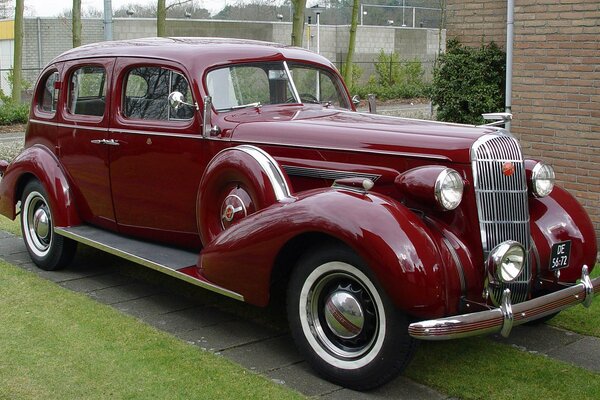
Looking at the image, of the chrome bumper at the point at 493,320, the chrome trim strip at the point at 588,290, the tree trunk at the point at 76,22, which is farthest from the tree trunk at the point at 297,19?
the chrome bumper at the point at 493,320

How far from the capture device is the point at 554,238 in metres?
5.07

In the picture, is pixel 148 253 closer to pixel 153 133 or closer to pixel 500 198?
pixel 153 133

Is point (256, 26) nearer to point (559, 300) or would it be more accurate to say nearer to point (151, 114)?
point (151, 114)

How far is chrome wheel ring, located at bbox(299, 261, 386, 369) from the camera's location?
14.8 ft

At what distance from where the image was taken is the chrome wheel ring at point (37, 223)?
7.15m

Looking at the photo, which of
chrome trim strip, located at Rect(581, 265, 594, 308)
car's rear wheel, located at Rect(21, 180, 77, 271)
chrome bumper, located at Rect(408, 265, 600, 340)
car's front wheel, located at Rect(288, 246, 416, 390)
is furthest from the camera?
car's rear wheel, located at Rect(21, 180, 77, 271)

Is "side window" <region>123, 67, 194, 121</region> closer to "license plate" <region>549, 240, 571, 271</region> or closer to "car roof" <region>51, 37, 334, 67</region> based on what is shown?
"car roof" <region>51, 37, 334, 67</region>

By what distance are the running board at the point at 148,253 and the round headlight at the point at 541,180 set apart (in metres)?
2.04

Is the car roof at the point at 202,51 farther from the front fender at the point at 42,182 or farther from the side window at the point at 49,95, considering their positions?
the front fender at the point at 42,182

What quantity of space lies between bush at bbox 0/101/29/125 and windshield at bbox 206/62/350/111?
17.7 metres

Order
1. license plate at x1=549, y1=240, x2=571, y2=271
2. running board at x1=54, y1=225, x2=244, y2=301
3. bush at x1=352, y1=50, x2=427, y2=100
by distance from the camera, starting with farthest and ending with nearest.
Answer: bush at x1=352, y1=50, x2=427, y2=100 → running board at x1=54, y1=225, x2=244, y2=301 → license plate at x1=549, y1=240, x2=571, y2=271

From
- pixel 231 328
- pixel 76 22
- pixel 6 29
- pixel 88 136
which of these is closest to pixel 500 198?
pixel 231 328

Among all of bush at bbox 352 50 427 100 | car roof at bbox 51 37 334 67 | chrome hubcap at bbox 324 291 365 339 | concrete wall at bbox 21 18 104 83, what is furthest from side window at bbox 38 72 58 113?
concrete wall at bbox 21 18 104 83

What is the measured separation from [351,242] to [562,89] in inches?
189
